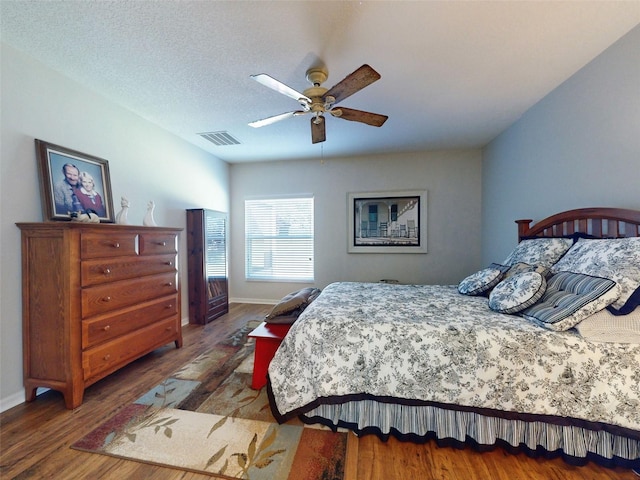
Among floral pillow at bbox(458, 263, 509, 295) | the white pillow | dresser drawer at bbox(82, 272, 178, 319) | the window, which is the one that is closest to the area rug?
dresser drawer at bbox(82, 272, 178, 319)

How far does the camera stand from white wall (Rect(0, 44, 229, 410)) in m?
1.90

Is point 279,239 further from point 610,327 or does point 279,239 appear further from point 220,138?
point 610,327

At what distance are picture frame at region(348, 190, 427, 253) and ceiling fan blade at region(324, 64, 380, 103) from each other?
2.62 m

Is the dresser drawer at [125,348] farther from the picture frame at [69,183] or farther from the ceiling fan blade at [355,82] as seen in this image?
the ceiling fan blade at [355,82]

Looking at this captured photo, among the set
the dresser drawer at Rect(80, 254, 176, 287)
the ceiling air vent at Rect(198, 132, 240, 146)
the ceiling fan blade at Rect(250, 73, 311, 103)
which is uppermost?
the ceiling air vent at Rect(198, 132, 240, 146)

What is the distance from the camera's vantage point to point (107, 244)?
212 centimetres

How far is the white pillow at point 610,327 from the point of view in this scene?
1.37 m

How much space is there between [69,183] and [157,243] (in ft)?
2.75

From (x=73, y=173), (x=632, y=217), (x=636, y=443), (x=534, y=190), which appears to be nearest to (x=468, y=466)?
(x=636, y=443)

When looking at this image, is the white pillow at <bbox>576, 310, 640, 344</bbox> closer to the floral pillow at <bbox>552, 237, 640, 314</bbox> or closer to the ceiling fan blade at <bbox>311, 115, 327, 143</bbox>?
the floral pillow at <bbox>552, 237, 640, 314</bbox>

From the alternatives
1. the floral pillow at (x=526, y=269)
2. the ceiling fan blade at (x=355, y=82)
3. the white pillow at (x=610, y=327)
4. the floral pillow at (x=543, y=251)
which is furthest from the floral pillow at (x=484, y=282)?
the ceiling fan blade at (x=355, y=82)

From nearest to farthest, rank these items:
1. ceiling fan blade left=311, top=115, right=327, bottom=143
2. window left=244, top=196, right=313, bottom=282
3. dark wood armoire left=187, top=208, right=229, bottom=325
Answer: ceiling fan blade left=311, top=115, right=327, bottom=143 < dark wood armoire left=187, top=208, right=229, bottom=325 < window left=244, top=196, right=313, bottom=282

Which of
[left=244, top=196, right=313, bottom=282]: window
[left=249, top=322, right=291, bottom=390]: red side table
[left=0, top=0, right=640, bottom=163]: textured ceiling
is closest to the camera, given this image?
[left=0, top=0, right=640, bottom=163]: textured ceiling

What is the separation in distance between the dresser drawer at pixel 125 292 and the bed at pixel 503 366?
1474 millimetres
